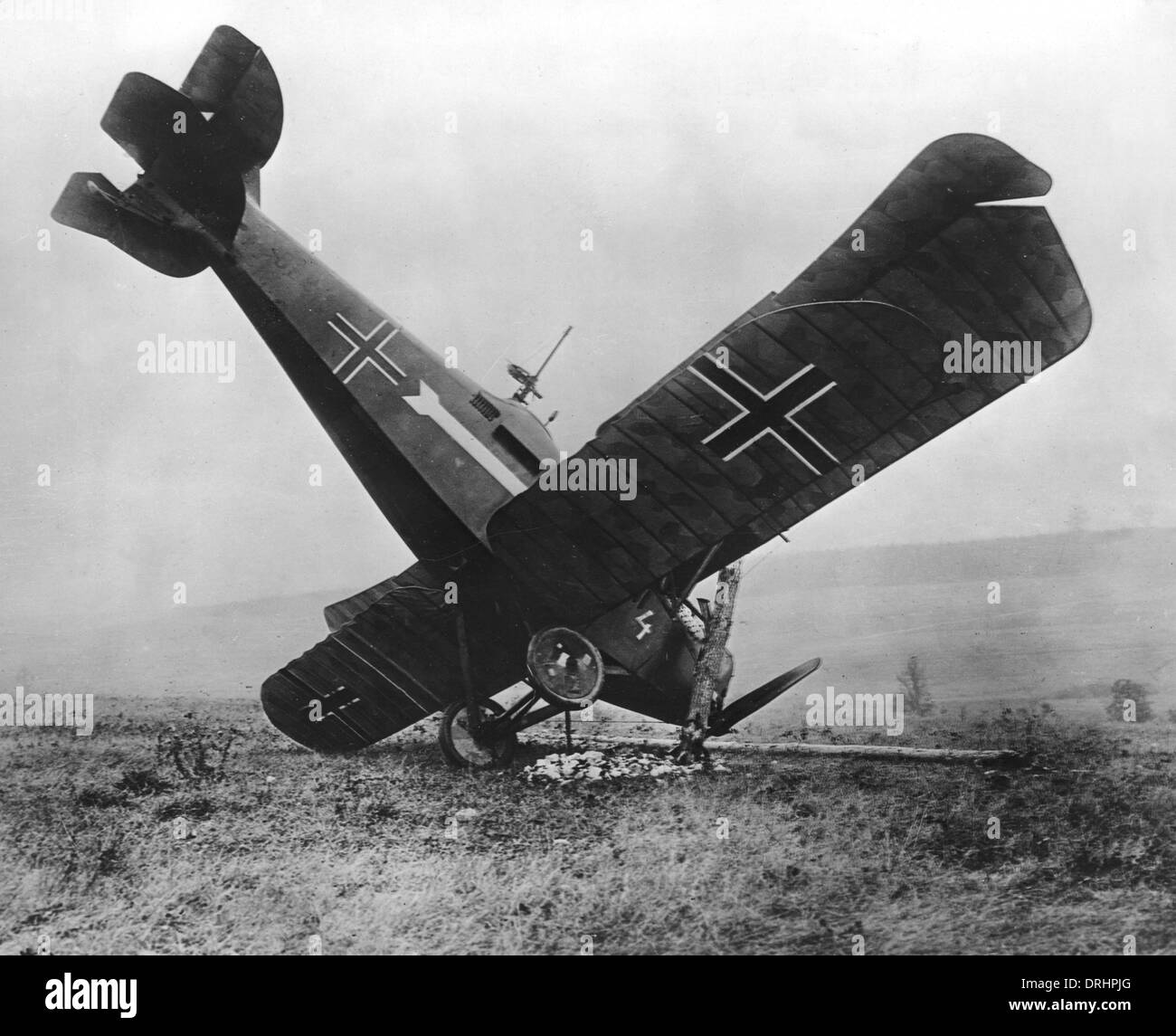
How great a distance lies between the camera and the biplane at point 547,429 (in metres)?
5.06

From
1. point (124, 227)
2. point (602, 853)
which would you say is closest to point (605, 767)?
Result: point (602, 853)

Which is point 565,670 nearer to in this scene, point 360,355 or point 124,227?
point 360,355

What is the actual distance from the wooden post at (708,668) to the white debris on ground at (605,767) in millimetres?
82

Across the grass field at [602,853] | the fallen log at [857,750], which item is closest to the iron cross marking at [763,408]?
the fallen log at [857,750]

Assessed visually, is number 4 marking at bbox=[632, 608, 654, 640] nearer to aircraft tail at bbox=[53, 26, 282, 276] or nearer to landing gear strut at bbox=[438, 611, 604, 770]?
landing gear strut at bbox=[438, 611, 604, 770]

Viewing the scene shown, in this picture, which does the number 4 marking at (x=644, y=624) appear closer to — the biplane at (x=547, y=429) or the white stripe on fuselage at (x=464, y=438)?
the biplane at (x=547, y=429)

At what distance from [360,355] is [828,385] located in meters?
2.53

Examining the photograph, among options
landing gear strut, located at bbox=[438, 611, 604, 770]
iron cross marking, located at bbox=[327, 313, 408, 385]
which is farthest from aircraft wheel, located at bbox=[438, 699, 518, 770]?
iron cross marking, located at bbox=[327, 313, 408, 385]

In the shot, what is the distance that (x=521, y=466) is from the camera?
19.0 ft

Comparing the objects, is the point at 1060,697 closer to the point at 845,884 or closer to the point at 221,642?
the point at 845,884

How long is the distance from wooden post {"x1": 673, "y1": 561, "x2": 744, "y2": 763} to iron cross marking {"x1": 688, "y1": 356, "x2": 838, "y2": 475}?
0.90m

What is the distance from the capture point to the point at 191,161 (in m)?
5.85
